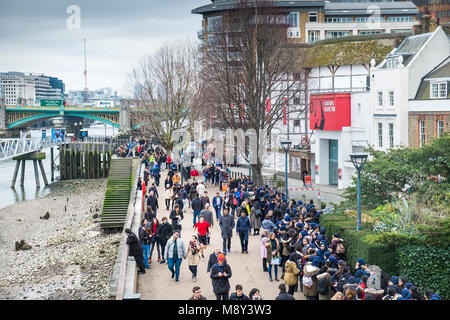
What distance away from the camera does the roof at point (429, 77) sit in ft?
124

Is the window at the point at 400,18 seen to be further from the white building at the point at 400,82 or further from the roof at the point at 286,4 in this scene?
the white building at the point at 400,82

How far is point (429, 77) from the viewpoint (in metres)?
38.8

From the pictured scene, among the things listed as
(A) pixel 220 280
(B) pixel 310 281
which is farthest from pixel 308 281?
(A) pixel 220 280

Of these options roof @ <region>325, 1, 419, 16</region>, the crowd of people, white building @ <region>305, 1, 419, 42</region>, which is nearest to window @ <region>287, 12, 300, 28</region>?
white building @ <region>305, 1, 419, 42</region>

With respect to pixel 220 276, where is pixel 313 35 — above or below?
above

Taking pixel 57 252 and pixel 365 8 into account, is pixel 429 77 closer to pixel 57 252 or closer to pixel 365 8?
pixel 57 252

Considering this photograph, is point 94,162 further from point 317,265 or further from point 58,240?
point 317,265

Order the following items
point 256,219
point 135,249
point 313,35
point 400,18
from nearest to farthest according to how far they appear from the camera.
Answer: point 135,249
point 256,219
point 313,35
point 400,18

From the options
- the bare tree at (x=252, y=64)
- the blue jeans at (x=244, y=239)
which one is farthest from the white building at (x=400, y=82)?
the blue jeans at (x=244, y=239)

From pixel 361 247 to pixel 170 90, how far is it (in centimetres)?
4105

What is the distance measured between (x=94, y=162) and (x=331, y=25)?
126 ft

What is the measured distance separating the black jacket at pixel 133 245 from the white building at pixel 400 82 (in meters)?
24.2

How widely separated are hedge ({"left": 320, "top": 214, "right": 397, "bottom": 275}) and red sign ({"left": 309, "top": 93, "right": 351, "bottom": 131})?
25817 mm
